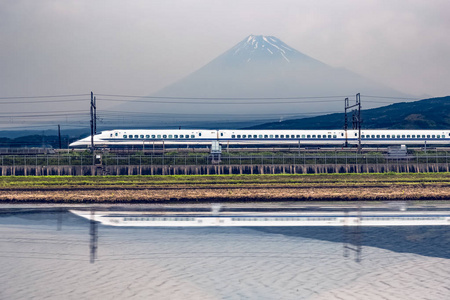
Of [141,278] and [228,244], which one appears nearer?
[141,278]

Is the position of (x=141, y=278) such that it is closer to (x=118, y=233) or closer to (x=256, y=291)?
(x=256, y=291)

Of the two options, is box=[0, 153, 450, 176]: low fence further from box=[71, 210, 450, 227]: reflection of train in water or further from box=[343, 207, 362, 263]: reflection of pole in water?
box=[343, 207, 362, 263]: reflection of pole in water

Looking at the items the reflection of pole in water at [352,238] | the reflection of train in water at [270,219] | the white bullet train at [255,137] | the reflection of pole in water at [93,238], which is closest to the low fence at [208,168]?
the white bullet train at [255,137]

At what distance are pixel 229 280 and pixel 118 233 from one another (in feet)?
29.1

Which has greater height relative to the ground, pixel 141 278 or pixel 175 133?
pixel 175 133

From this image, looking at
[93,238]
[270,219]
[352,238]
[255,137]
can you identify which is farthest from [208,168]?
[255,137]

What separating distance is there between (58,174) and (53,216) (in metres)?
40.0

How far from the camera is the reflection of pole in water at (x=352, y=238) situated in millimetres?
19580

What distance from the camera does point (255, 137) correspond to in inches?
4471

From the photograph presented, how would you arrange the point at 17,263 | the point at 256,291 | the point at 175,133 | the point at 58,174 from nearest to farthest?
the point at 256,291
the point at 17,263
the point at 58,174
the point at 175,133

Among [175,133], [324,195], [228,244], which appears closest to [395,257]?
[228,244]

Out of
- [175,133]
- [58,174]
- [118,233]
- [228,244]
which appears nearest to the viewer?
[228,244]

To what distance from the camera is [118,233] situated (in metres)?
23.4

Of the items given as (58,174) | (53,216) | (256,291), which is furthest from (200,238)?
(58,174)
